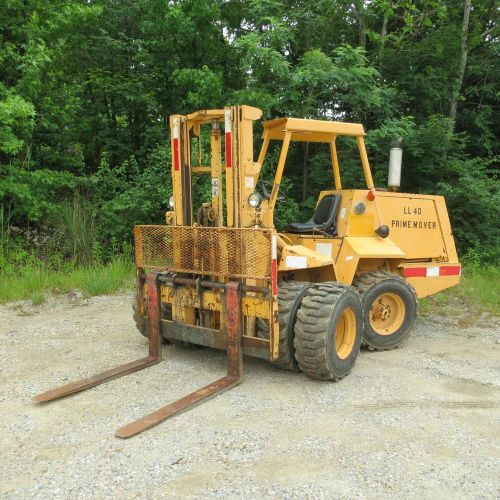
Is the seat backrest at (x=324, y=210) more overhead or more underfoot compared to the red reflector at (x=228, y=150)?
more underfoot

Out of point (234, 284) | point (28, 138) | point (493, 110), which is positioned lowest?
point (234, 284)

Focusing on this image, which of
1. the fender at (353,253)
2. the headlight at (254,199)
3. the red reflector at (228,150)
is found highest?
the red reflector at (228,150)

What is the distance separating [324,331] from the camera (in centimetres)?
447

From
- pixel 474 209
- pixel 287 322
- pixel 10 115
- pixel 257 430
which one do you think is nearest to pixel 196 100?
pixel 10 115

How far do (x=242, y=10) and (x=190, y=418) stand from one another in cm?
1029

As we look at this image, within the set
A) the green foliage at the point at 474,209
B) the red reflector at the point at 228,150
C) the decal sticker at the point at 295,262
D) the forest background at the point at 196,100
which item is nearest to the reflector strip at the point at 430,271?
the decal sticker at the point at 295,262

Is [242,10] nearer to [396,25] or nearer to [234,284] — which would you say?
[396,25]

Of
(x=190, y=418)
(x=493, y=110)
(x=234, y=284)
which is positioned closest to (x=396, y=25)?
(x=493, y=110)

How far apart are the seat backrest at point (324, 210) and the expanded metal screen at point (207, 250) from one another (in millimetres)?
1727

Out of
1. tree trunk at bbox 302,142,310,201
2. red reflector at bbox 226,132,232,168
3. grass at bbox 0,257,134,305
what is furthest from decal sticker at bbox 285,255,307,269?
tree trunk at bbox 302,142,310,201

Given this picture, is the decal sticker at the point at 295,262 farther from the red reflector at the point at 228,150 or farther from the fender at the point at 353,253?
the red reflector at the point at 228,150

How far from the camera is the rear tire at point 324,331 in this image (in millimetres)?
4465

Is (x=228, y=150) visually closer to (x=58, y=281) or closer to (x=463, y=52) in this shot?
(x=58, y=281)

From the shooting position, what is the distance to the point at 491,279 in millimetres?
9844
